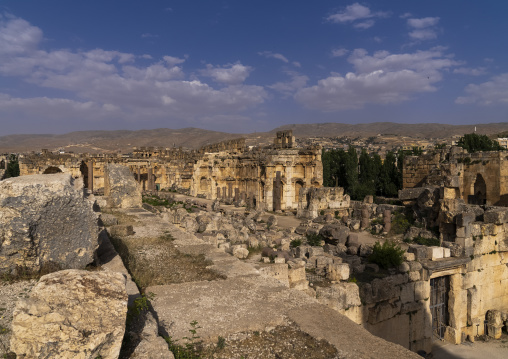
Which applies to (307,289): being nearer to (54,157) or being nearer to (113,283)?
(113,283)

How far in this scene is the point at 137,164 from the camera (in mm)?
32312

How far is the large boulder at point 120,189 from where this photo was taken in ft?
37.6

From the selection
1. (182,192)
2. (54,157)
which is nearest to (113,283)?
(182,192)

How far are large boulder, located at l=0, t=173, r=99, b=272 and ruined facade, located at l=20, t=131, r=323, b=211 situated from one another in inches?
676

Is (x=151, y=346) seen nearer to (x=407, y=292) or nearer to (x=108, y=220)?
(x=108, y=220)

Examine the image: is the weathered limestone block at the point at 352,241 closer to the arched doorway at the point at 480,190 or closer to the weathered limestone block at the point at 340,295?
the weathered limestone block at the point at 340,295

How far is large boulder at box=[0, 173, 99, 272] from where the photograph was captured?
400cm

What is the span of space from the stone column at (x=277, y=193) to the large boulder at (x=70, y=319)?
21627 millimetres

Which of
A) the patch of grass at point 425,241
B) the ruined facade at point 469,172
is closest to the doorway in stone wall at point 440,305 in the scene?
the patch of grass at point 425,241

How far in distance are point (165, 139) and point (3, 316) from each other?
134m

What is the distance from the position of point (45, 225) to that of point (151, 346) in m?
2.10

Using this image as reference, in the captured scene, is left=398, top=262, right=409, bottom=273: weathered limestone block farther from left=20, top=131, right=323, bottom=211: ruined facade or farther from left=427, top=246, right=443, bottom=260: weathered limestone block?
left=20, top=131, right=323, bottom=211: ruined facade

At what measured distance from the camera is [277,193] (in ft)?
80.7

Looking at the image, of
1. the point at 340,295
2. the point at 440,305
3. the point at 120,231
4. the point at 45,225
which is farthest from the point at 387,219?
the point at 45,225
